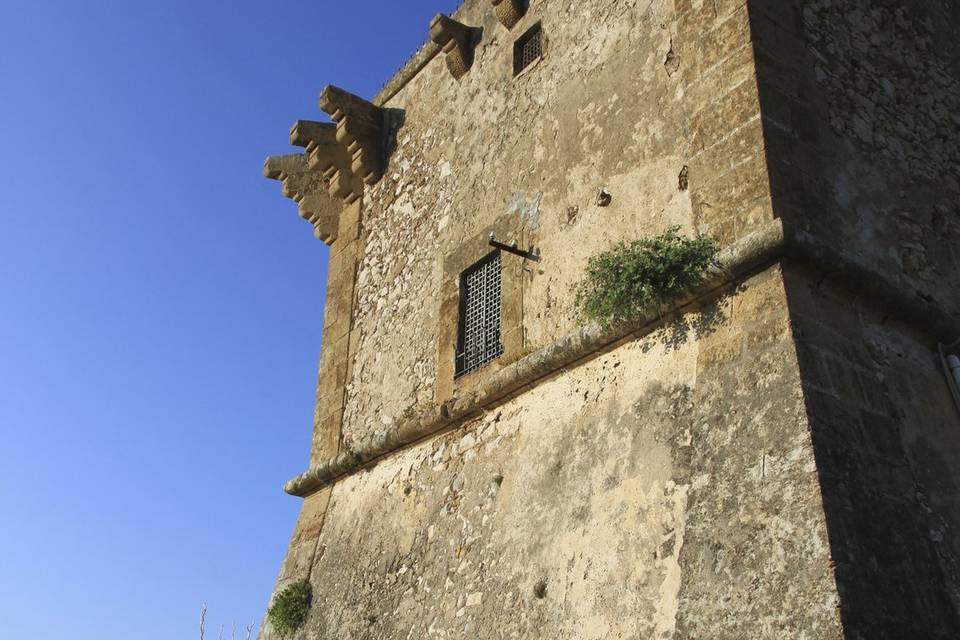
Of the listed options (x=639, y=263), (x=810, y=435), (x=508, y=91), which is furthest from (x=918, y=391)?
(x=508, y=91)

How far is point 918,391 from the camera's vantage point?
565cm

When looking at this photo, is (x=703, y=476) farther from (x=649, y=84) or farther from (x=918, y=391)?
(x=649, y=84)

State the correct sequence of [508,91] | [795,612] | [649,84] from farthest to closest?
[508,91] < [649,84] < [795,612]

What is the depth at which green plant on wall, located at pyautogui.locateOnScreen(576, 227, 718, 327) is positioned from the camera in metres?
5.71

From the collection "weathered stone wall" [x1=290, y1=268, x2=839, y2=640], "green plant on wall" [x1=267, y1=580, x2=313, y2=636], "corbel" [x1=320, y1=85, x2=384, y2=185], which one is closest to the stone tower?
"weathered stone wall" [x1=290, y1=268, x2=839, y2=640]

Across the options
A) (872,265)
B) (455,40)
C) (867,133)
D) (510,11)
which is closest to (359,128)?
(455,40)

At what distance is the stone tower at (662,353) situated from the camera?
16.0ft

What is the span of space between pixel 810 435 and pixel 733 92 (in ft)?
7.61

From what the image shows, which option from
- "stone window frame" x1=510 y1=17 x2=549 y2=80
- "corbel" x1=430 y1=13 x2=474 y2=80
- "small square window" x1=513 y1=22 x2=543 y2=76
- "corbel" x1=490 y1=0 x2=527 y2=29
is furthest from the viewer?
"corbel" x1=430 y1=13 x2=474 y2=80

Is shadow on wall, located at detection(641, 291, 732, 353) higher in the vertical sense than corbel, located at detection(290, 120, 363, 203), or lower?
lower

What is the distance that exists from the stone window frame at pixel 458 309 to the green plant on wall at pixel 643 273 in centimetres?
100

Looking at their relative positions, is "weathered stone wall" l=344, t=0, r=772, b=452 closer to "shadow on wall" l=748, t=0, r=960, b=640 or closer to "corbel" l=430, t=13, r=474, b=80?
"corbel" l=430, t=13, r=474, b=80

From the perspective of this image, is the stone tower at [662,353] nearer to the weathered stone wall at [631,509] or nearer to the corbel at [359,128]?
the weathered stone wall at [631,509]

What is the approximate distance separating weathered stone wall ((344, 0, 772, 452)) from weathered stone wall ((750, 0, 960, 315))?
0.82 ft
